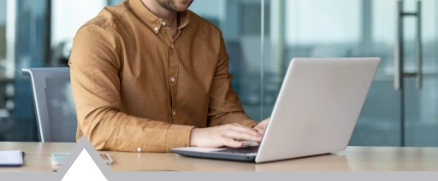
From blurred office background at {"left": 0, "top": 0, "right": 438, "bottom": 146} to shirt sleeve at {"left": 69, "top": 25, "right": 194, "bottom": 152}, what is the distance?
2432 mm

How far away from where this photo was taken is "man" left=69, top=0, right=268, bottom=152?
1.86 metres

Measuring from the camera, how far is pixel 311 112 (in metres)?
1.62

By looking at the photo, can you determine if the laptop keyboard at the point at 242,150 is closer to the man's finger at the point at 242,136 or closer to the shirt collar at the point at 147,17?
the man's finger at the point at 242,136

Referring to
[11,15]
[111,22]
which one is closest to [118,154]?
[111,22]

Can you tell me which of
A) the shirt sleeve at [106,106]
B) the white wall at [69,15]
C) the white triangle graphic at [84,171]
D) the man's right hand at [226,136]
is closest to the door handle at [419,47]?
the white wall at [69,15]

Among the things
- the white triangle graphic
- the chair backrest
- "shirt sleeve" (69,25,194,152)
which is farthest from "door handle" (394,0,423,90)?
the white triangle graphic

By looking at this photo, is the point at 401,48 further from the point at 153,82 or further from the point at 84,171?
the point at 84,171

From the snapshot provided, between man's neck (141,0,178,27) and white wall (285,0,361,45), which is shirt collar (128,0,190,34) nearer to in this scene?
man's neck (141,0,178,27)

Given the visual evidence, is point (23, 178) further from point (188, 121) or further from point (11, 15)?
point (11, 15)

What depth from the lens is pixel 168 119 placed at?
2324mm

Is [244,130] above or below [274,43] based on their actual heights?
above

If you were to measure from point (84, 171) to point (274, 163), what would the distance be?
1.74 ft

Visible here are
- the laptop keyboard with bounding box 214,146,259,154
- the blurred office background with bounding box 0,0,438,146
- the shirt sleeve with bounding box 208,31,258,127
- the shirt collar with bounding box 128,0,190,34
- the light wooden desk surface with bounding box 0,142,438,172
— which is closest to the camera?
the light wooden desk surface with bounding box 0,142,438,172

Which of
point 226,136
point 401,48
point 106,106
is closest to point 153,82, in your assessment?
point 106,106
